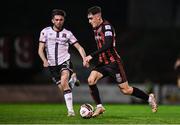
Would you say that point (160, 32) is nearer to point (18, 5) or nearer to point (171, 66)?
point (171, 66)

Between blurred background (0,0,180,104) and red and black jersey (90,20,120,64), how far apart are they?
10.8 meters

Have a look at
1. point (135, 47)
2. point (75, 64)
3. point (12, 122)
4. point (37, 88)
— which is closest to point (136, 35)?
point (135, 47)

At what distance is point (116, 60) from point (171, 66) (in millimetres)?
14264

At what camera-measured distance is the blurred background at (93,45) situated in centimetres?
2231

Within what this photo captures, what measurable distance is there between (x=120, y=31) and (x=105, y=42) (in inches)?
622

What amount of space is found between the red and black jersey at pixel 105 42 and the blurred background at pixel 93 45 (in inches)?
427

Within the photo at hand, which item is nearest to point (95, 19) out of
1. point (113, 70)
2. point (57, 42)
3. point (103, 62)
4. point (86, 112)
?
point (103, 62)

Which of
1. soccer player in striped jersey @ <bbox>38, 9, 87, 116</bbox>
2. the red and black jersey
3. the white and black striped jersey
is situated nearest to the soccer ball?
the red and black jersey

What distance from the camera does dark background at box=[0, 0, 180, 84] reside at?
24.1 meters

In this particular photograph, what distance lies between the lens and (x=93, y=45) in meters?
25.4

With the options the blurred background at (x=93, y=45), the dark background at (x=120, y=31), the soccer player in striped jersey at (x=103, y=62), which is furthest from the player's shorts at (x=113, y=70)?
the dark background at (x=120, y=31)

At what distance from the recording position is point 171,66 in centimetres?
2527

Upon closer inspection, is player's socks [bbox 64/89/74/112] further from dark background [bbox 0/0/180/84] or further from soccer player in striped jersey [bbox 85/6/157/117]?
dark background [bbox 0/0/180/84]

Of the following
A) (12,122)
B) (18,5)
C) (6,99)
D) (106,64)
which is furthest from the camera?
(18,5)
